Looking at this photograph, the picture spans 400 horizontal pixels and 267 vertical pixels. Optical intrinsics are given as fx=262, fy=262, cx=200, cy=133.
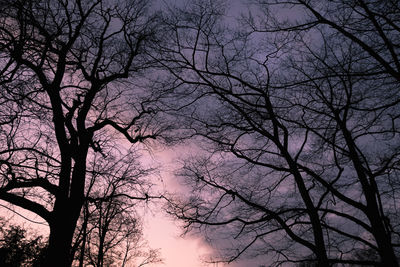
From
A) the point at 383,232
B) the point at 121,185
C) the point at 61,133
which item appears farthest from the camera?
the point at 121,185

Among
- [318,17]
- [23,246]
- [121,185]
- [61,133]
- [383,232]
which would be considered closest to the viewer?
[318,17]

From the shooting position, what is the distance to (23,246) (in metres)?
22.3

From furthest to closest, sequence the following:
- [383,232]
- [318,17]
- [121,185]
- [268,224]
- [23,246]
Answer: [23,246] < [121,185] < [268,224] < [383,232] < [318,17]

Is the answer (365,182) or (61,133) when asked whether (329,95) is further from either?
(61,133)

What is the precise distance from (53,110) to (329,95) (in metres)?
8.63

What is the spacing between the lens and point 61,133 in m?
7.54

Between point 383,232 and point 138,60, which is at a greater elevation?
point 138,60

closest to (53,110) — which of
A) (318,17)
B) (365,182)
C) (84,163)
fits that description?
(84,163)

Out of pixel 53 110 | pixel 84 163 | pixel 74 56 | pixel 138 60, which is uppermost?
pixel 138 60


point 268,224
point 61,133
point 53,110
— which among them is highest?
point 53,110

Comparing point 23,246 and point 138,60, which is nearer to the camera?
point 138,60

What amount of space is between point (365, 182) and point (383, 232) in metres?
1.38

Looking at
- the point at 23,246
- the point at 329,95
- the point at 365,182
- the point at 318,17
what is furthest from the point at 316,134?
the point at 23,246

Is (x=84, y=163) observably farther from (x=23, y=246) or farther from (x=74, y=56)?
(x=23, y=246)
